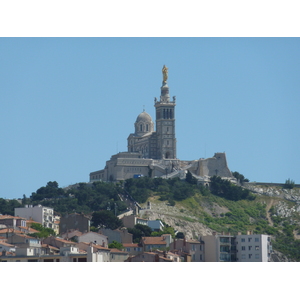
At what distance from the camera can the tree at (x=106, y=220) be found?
412 feet

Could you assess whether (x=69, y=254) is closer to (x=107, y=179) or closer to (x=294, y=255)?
(x=294, y=255)

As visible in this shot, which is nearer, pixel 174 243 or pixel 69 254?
pixel 69 254

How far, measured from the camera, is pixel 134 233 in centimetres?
11925

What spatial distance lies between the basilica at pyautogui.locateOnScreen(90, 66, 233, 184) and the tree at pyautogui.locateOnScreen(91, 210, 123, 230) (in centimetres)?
4088

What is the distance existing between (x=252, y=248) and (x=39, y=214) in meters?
32.2

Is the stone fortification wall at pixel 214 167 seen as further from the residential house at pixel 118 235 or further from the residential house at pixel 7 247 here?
the residential house at pixel 7 247

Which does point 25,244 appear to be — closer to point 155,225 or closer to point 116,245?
point 116,245

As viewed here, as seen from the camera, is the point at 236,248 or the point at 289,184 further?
the point at 289,184

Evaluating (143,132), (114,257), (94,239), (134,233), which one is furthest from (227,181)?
(114,257)

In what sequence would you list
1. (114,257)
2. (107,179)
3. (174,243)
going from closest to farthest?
(114,257)
(174,243)
(107,179)

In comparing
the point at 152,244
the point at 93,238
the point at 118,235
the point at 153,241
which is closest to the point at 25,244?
the point at 93,238

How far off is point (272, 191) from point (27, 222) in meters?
65.0

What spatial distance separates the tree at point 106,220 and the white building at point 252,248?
25462 mm

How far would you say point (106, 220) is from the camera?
126m
